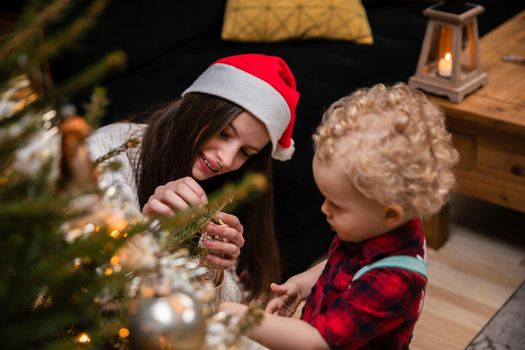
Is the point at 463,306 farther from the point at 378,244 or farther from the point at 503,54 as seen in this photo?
the point at 378,244

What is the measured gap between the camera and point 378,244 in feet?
3.64

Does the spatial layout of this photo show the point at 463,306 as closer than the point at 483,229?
Yes

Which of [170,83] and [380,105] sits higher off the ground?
[380,105]

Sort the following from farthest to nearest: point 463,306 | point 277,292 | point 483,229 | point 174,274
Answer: point 483,229 → point 463,306 → point 277,292 → point 174,274

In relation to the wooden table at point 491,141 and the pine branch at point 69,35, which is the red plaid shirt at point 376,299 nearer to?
the pine branch at point 69,35

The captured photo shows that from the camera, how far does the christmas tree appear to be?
1.82ft

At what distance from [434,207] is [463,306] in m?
1.37

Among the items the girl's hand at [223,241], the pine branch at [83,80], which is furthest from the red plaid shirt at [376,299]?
the pine branch at [83,80]

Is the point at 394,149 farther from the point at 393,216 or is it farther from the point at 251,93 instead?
the point at 251,93

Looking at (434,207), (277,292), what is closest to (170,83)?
(277,292)

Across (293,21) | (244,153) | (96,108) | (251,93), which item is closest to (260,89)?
(251,93)

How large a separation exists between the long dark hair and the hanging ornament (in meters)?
0.96

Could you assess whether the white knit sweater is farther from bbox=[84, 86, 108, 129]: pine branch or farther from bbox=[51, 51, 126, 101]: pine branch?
bbox=[51, 51, 126, 101]: pine branch

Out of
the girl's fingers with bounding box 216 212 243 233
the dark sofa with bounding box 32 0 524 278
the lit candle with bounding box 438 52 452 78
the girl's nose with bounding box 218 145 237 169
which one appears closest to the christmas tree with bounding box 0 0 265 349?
the girl's fingers with bounding box 216 212 243 233
